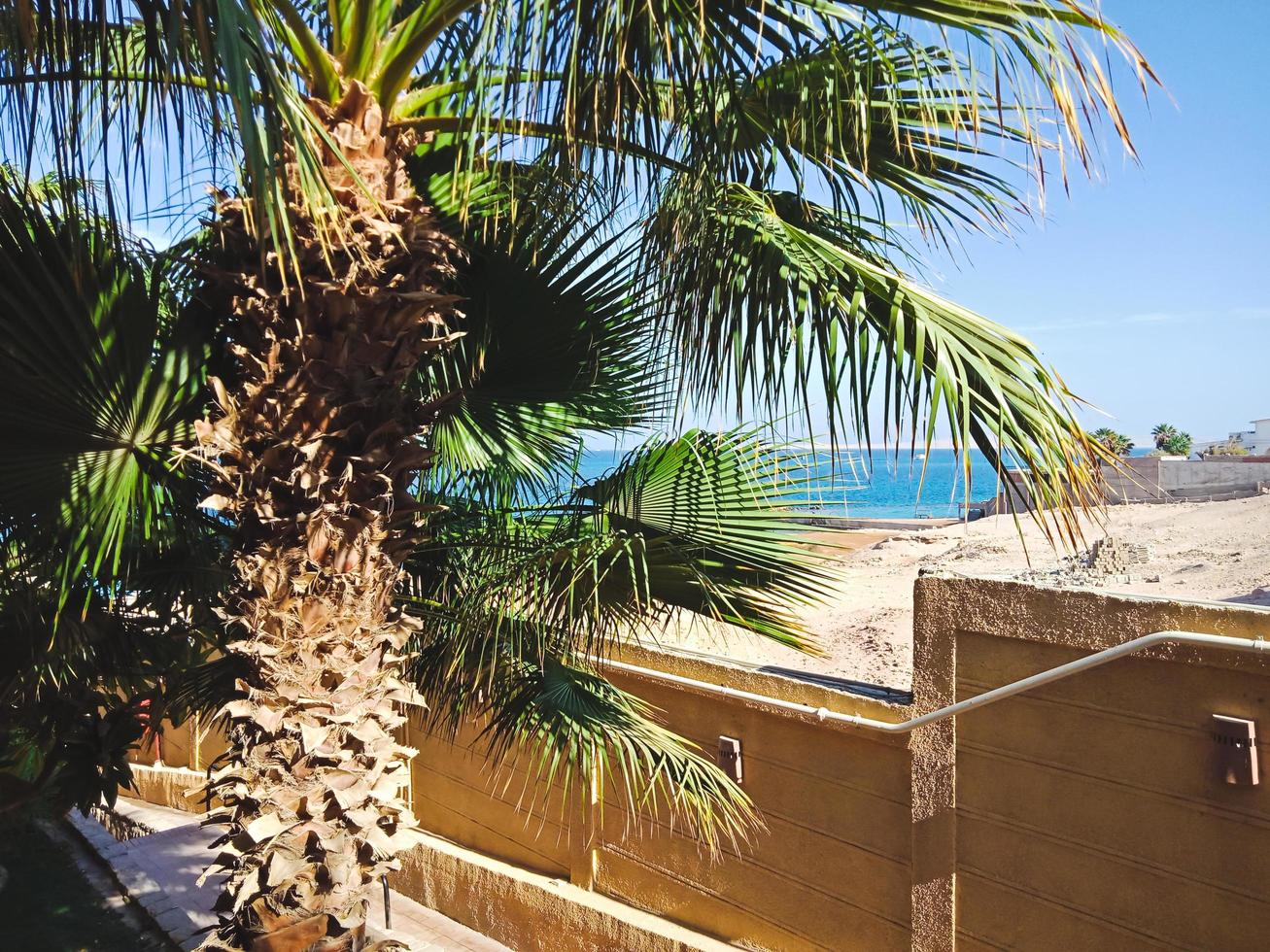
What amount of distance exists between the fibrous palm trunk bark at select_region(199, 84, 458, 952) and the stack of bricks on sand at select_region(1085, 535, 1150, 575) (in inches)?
203

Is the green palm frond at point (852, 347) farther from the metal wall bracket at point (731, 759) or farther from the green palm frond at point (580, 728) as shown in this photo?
the metal wall bracket at point (731, 759)

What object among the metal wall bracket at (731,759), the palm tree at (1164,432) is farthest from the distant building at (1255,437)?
the metal wall bracket at (731,759)

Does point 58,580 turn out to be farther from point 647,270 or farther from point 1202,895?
point 1202,895

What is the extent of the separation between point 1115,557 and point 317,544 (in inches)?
268

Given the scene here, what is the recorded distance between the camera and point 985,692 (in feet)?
13.1

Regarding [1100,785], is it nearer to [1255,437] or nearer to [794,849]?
[794,849]

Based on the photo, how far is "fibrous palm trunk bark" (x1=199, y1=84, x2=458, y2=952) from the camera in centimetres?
253

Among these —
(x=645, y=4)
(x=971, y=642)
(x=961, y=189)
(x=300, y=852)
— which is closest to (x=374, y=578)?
(x=300, y=852)

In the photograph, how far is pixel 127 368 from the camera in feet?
9.20

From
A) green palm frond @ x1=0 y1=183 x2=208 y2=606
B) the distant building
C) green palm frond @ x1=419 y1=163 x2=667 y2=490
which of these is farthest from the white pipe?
the distant building

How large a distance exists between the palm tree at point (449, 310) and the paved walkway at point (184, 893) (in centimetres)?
260

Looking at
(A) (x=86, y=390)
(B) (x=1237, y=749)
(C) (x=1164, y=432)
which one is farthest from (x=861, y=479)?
(C) (x=1164, y=432)

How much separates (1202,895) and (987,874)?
829 mm

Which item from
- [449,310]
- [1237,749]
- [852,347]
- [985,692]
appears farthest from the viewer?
[985,692]
